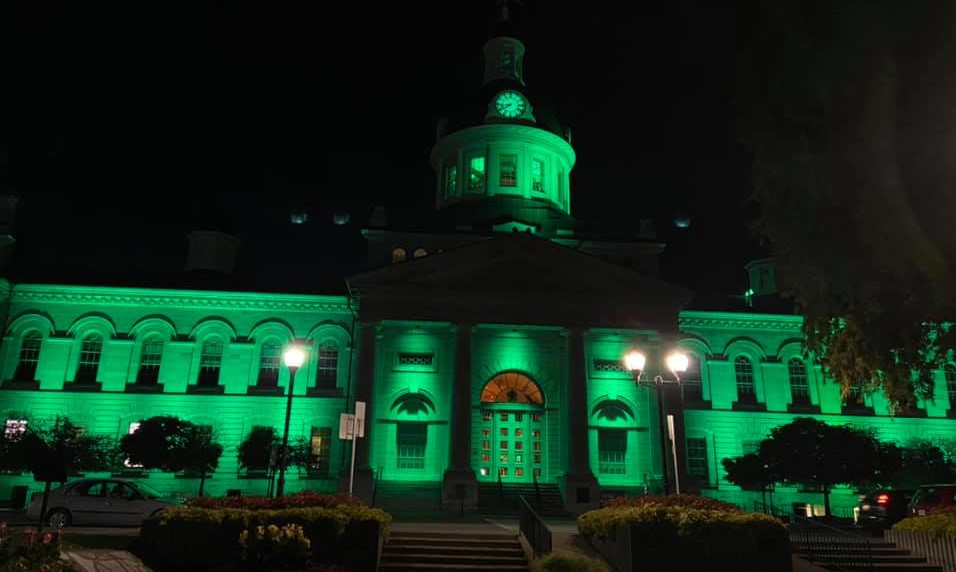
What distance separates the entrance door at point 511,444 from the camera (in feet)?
103

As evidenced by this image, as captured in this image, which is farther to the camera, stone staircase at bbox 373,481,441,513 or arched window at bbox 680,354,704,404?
arched window at bbox 680,354,704,404

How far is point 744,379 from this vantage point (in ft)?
122

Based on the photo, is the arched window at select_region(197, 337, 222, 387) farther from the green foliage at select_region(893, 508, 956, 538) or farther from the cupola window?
the green foliage at select_region(893, 508, 956, 538)

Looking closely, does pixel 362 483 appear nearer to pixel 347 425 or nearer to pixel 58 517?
pixel 58 517

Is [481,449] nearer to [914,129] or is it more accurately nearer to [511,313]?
[511,313]

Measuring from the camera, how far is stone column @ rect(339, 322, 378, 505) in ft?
88.3

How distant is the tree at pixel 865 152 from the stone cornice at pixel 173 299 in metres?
26.0

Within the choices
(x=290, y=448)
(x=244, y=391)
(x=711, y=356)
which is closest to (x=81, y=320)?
(x=244, y=391)

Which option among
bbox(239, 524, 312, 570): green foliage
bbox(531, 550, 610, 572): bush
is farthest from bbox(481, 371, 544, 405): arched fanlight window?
bbox(239, 524, 312, 570): green foliage

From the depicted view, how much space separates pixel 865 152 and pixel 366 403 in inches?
848

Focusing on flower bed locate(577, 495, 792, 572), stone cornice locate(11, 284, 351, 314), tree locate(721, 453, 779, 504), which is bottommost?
flower bed locate(577, 495, 792, 572)

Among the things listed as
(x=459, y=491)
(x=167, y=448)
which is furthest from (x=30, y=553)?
(x=167, y=448)

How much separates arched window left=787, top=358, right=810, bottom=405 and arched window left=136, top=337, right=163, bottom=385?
1236 inches

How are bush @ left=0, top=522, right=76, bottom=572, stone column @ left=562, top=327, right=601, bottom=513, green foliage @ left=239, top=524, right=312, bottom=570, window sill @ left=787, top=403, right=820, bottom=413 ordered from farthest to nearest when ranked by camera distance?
1. window sill @ left=787, top=403, right=820, bottom=413
2. stone column @ left=562, top=327, right=601, bottom=513
3. green foliage @ left=239, top=524, right=312, bottom=570
4. bush @ left=0, top=522, right=76, bottom=572
